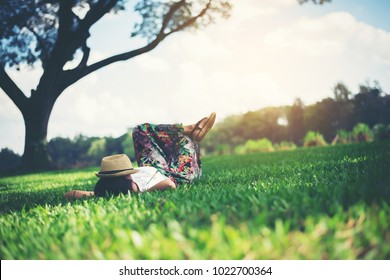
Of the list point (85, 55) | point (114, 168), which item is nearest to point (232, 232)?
point (114, 168)

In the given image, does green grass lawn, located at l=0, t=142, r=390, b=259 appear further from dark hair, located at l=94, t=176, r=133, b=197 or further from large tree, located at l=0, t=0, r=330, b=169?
large tree, located at l=0, t=0, r=330, b=169

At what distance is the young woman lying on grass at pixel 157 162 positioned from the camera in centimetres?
243

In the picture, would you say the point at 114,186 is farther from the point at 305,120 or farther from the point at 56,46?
the point at 305,120

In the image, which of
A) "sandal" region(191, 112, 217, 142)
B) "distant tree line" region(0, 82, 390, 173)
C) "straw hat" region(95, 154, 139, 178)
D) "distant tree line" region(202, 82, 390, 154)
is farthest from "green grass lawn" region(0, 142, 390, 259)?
"distant tree line" region(202, 82, 390, 154)

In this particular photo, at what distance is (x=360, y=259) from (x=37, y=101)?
12.8m

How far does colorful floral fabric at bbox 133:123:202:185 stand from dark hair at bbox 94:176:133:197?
595 mm

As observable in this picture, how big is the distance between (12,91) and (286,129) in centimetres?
2251

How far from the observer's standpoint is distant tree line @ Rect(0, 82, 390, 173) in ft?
36.6

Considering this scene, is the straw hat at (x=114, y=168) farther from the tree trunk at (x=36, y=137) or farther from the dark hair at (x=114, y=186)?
the tree trunk at (x=36, y=137)

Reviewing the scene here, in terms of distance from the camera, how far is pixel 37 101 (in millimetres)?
11023

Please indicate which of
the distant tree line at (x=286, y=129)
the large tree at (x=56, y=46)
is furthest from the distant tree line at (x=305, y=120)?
the large tree at (x=56, y=46)

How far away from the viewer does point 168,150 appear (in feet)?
11.2

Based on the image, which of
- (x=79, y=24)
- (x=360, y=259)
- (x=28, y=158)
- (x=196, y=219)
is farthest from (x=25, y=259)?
(x=79, y=24)
